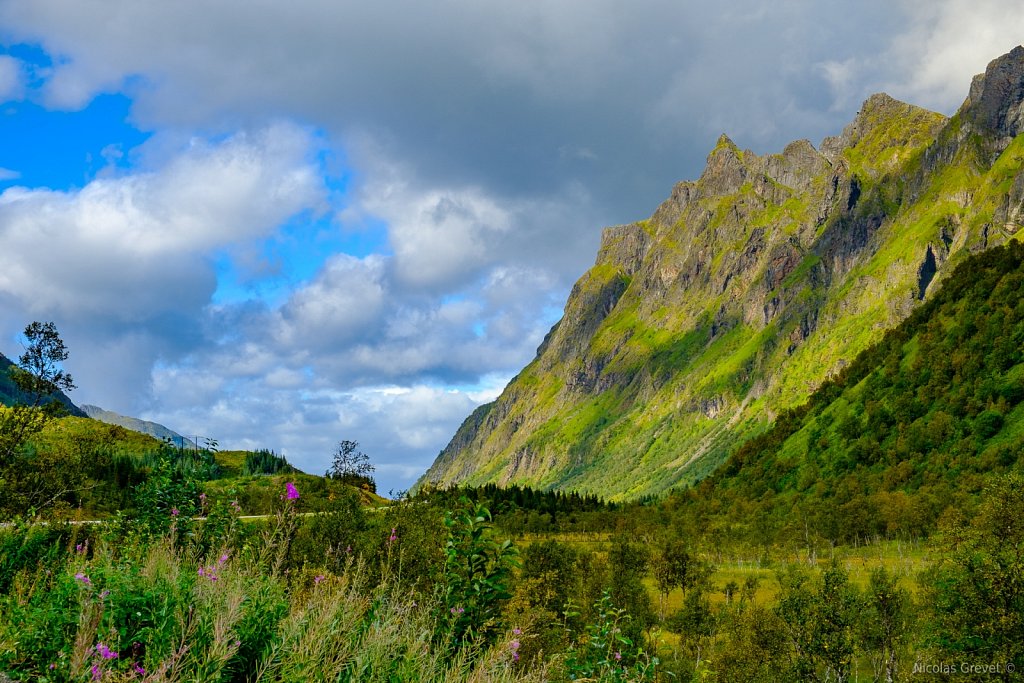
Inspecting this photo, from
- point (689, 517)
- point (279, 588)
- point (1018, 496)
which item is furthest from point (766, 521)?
point (279, 588)

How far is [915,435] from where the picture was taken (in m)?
150

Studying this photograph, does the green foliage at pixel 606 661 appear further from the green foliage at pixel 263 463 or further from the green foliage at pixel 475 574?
the green foliage at pixel 263 463

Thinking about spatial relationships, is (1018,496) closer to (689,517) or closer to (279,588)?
(279,588)

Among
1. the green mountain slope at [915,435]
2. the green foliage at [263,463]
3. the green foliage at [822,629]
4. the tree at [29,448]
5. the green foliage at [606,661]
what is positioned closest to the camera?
the green foliage at [606,661]

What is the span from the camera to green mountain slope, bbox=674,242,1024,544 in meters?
129

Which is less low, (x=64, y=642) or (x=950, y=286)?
(x=950, y=286)

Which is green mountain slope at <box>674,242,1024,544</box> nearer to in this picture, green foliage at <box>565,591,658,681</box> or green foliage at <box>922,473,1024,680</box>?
green foliage at <box>922,473,1024,680</box>

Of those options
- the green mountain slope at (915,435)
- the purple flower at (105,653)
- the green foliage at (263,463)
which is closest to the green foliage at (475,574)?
the purple flower at (105,653)

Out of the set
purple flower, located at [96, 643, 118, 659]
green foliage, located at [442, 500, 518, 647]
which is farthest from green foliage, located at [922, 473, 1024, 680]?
purple flower, located at [96, 643, 118, 659]

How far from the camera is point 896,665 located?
2229 inches

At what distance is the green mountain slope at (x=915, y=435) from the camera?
129375 millimetres

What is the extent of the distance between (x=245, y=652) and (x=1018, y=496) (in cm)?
5300

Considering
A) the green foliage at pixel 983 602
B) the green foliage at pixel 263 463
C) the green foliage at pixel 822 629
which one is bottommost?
the green foliage at pixel 822 629

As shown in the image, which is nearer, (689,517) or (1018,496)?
(1018,496)
